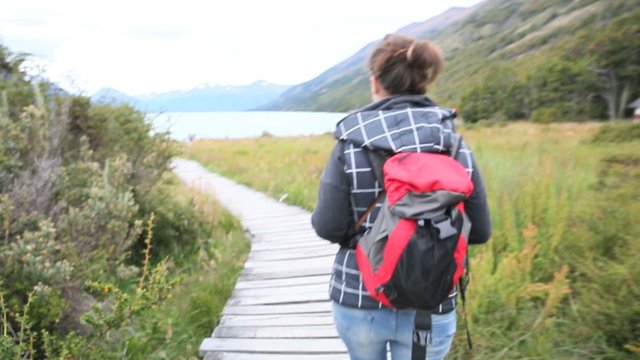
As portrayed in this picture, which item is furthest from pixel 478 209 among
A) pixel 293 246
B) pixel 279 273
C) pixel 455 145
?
pixel 293 246

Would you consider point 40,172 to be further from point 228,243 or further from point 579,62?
point 579,62

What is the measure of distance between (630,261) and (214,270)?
3.70 m

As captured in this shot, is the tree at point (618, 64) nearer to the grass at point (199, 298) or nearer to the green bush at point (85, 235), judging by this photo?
the grass at point (199, 298)

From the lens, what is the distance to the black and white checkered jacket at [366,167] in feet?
5.39

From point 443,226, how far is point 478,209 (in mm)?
383

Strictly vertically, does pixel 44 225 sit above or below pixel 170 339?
above

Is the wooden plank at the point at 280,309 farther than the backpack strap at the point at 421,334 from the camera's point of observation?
Yes

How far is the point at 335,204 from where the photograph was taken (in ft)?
5.77

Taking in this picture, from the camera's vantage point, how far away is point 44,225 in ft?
10.8

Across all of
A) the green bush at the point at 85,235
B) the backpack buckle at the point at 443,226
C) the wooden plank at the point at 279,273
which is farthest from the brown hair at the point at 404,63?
the wooden plank at the point at 279,273

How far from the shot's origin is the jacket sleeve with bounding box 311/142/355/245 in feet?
5.65

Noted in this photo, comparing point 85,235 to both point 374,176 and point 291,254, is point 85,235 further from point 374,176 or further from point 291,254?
point 374,176

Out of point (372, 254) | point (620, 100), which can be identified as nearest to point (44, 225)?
point (372, 254)

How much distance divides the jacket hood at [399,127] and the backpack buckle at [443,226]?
9.7 inches
